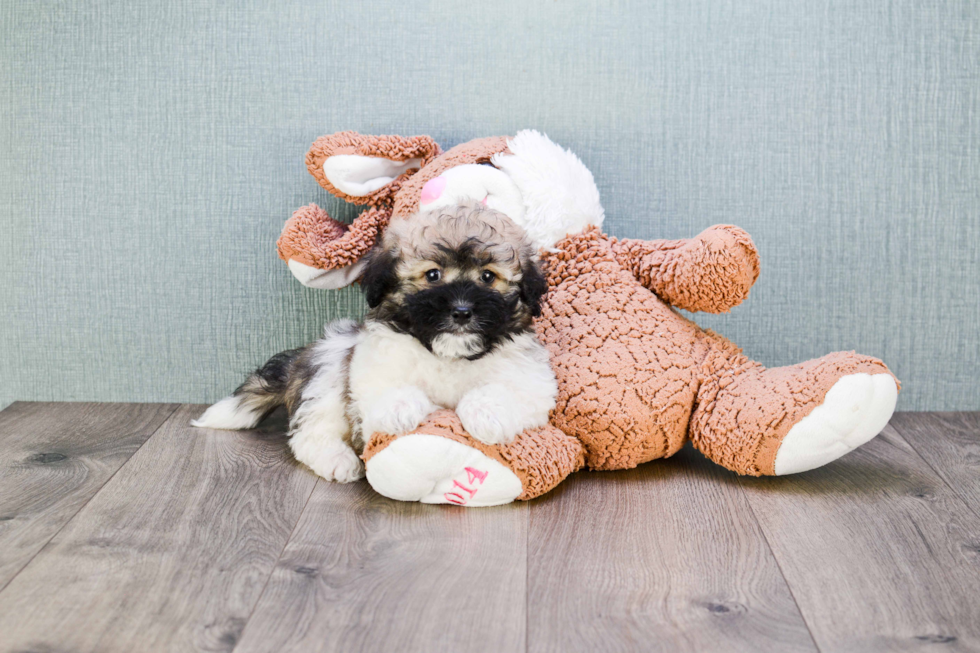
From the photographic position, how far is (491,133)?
8.00 feet

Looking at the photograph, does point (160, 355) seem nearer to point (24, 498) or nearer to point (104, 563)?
point (24, 498)

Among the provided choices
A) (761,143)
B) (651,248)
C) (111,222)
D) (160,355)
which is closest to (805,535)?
(651,248)

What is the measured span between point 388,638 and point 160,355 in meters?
1.59

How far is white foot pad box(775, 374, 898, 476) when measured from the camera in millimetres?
1842

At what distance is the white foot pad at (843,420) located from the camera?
184cm

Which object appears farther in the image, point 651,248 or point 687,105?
point 687,105

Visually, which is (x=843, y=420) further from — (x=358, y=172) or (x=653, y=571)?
(x=358, y=172)

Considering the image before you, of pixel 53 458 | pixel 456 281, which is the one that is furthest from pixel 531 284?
pixel 53 458

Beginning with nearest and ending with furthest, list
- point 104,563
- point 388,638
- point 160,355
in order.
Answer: point 388,638 < point 104,563 < point 160,355

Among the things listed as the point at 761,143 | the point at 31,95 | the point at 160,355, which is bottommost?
the point at 160,355

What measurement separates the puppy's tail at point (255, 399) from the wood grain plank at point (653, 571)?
2.88 ft

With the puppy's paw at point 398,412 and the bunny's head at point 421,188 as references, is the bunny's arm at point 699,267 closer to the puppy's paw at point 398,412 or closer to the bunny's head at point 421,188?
the bunny's head at point 421,188

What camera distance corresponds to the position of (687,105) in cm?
242

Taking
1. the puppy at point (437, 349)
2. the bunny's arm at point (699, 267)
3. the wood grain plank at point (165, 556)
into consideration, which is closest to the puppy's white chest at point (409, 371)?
the puppy at point (437, 349)
